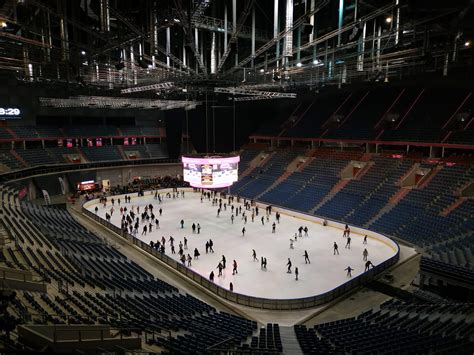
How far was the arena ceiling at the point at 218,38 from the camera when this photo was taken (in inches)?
559

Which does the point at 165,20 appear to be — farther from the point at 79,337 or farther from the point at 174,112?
the point at 174,112

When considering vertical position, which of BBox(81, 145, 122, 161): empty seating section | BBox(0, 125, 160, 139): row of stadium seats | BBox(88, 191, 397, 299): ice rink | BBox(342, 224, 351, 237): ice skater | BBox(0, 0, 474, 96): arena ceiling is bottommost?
BBox(88, 191, 397, 299): ice rink

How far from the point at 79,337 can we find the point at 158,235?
62.9ft

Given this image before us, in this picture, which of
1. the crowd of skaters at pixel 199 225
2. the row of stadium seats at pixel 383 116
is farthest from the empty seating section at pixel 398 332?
the row of stadium seats at pixel 383 116

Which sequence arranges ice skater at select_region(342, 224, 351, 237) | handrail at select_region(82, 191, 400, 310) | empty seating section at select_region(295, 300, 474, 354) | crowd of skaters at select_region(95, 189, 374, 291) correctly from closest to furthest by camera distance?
empty seating section at select_region(295, 300, 474, 354) < handrail at select_region(82, 191, 400, 310) < crowd of skaters at select_region(95, 189, 374, 291) < ice skater at select_region(342, 224, 351, 237)

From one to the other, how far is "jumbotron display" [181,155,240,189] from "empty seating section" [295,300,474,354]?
44.9 ft

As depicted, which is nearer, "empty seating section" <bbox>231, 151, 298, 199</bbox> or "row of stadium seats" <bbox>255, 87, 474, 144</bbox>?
"row of stadium seats" <bbox>255, 87, 474, 144</bbox>

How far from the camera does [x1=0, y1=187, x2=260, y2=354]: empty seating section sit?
981cm

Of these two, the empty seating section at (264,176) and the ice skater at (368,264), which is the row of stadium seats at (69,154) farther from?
the ice skater at (368,264)

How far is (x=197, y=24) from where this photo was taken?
18141mm

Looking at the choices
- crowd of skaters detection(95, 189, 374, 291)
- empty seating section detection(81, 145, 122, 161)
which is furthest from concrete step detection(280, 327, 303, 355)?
empty seating section detection(81, 145, 122, 161)

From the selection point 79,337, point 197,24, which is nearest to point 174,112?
point 197,24

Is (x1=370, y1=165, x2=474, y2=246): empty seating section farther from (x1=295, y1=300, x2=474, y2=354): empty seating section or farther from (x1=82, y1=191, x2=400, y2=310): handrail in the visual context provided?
(x1=295, y1=300, x2=474, y2=354): empty seating section

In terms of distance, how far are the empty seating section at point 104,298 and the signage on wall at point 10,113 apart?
20.0 m
